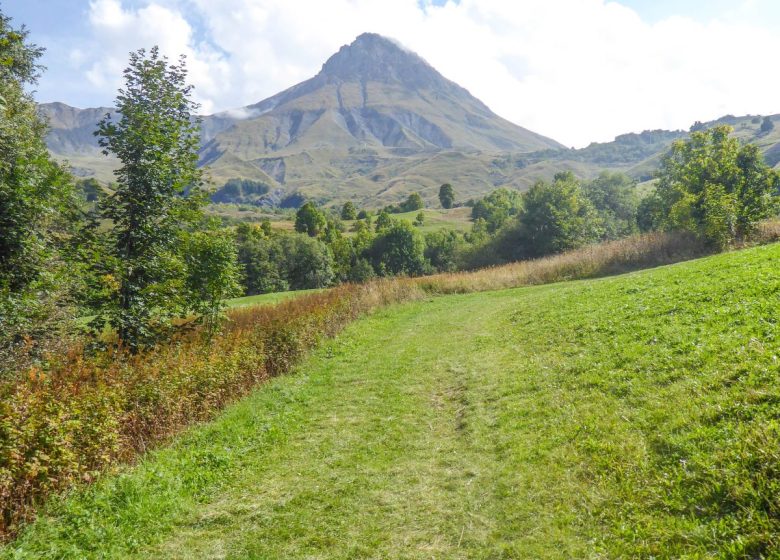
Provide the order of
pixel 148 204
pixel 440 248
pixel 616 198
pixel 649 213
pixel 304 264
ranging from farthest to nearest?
pixel 440 248 → pixel 616 198 → pixel 304 264 → pixel 649 213 → pixel 148 204

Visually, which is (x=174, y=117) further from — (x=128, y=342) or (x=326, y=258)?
(x=326, y=258)

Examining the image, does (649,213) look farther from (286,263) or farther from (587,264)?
(286,263)

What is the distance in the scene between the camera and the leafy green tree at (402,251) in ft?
234

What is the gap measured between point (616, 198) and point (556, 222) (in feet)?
89.1

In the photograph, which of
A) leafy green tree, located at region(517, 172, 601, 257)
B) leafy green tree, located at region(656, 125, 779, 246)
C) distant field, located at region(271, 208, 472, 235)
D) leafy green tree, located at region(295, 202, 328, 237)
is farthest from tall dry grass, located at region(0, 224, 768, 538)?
distant field, located at region(271, 208, 472, 235)

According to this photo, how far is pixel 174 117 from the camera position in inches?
503

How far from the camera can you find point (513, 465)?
659 cm

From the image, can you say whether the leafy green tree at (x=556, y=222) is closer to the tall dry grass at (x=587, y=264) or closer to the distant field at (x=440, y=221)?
the tall dry grass at (x=587, y=264)

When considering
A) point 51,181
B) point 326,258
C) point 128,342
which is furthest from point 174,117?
point 326,258

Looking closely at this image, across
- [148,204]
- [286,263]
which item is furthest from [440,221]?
[148,204]

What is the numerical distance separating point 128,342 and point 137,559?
24.2ft

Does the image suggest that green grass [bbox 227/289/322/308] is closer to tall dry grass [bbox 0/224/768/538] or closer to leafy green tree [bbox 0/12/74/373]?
tall dry grass [bbox 0/224/768/538]

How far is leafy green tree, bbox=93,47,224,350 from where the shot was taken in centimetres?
1148

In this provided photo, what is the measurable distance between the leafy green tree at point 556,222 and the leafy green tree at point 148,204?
49147 millimetres
